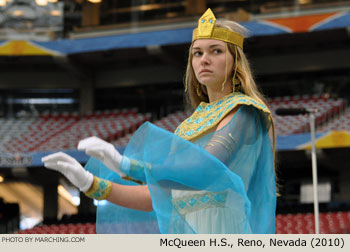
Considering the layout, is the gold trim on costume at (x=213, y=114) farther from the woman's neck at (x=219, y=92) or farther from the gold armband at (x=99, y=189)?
the gold armband at (x=99, y=189)

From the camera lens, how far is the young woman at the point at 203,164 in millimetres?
2096

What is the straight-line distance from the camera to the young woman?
2.10 m

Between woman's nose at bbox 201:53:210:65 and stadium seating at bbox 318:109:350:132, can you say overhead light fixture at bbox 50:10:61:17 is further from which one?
woman's nose at bbox 201:53:210:65

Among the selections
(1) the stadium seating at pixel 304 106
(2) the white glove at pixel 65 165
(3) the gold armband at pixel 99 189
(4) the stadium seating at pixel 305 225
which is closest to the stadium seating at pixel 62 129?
(1) the stadium seating at pixel 304 106

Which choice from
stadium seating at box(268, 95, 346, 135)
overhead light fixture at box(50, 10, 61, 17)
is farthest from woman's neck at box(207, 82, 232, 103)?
overhead light fixture at box(50, 10, 61, 17)

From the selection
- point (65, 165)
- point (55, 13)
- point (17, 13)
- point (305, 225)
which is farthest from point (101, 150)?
point (17, 13)

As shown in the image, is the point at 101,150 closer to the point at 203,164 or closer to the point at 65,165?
the point at 65,165

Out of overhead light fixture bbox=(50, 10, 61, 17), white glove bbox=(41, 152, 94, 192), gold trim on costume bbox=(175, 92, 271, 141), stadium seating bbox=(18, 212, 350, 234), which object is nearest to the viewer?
white glove bbox=(41, 152, 94, 192)

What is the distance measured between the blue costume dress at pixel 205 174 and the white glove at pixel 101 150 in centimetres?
4

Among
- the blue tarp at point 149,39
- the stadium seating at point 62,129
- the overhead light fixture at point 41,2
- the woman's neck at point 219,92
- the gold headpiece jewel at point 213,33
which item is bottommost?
the stadium seating at point 62,129

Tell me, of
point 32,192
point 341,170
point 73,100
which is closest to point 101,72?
point 73,100

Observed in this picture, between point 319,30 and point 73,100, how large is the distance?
25.8 ft

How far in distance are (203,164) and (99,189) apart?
36 cm

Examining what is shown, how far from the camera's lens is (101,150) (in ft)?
6.91
